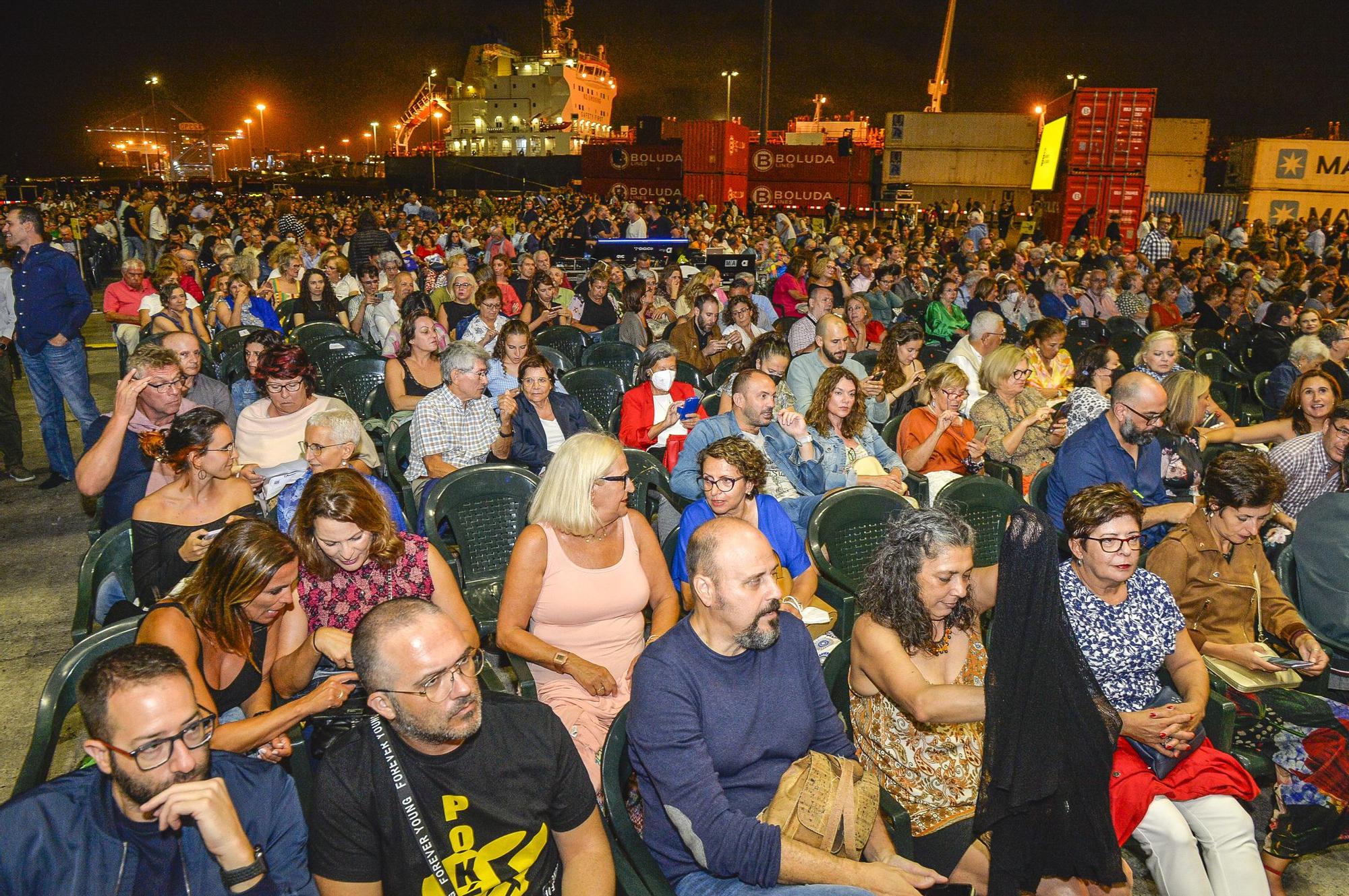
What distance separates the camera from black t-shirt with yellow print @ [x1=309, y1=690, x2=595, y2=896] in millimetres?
1882

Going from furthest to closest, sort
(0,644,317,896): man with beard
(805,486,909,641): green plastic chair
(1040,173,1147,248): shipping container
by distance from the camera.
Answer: (1040,173,1147,248): shipping container
(805,486,909,641): green plastic chair
(0,644,317,896): man with beard

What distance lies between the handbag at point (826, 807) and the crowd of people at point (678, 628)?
0.06 m

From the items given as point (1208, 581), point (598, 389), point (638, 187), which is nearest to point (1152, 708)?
point (1208, 581)

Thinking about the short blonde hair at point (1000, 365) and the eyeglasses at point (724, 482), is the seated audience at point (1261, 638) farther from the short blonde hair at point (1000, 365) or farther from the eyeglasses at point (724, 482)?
the short blonde hair at point (1000, 365)

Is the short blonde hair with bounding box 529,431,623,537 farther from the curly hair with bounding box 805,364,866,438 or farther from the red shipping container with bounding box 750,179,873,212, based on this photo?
the red shipping container with bounding box 750,179,873,212

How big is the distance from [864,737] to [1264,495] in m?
1.81

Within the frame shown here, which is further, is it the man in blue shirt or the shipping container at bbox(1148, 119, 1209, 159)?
the shipping container at bbox(1148, 119, 1209, 159)

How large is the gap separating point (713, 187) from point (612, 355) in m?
23.2

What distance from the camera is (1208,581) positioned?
3.25 metres

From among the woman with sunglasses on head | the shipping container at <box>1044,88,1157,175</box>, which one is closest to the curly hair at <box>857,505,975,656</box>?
the woman with sunglasses on head

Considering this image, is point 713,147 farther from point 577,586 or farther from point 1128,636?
point 1128,636

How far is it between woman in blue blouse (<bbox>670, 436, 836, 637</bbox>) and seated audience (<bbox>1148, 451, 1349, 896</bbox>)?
4.44 ft

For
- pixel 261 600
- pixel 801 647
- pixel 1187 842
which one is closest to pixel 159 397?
pixel 261 600

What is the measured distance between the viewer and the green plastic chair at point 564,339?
8.28 meters
